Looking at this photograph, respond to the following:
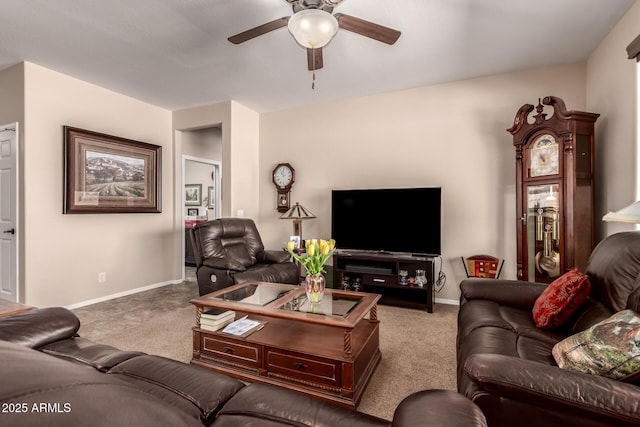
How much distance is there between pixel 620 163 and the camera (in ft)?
8.39

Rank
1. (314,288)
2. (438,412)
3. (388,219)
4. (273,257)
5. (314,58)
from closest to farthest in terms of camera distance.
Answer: (438,412)
(314,288)
(314,58)
(388,219)
(273,257)

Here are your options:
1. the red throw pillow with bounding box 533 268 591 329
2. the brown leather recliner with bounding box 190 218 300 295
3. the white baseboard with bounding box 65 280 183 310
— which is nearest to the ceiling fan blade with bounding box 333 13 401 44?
the red throw pillow with bounding box 533 268 591 329

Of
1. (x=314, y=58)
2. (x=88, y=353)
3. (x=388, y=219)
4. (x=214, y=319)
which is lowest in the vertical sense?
(x=214, y=319)

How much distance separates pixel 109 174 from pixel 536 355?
15.1 ft

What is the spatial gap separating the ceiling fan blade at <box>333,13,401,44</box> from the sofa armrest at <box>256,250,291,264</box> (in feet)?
8.59

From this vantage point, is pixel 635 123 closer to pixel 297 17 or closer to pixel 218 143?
pixel 297 17

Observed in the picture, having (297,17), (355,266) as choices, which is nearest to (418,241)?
(355,266)

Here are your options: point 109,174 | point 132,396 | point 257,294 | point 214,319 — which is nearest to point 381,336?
point 257,294

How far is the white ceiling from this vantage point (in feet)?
7.98

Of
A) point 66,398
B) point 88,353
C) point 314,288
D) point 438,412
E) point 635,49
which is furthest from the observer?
point 314,288

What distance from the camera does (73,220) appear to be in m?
3.69

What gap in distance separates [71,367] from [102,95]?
4.56 metres

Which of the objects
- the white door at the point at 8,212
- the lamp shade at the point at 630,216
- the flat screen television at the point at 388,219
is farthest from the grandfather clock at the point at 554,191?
the white door at the point at 8,212

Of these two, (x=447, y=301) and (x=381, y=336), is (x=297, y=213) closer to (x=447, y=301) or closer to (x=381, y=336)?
(x=381, y=336)
